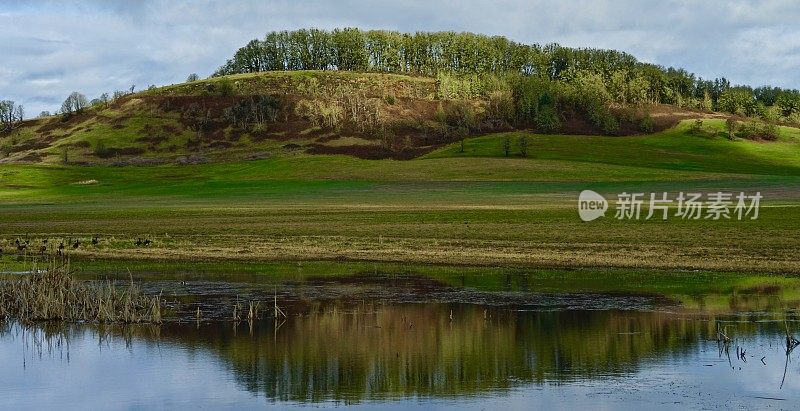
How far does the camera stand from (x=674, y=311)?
28016 mm

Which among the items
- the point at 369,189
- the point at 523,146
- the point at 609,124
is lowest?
the point at 369,189

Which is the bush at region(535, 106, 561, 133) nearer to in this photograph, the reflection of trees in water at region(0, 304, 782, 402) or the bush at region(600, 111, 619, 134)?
the bush at region(600, 111, 619, 134)

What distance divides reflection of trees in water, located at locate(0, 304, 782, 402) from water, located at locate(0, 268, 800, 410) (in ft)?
0.18

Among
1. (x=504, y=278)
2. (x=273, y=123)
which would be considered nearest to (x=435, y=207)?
(x=504, y=278)

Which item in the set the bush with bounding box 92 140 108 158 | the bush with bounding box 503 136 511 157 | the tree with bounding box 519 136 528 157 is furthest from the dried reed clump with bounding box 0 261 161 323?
the bush with bounding box 92 140 108 158

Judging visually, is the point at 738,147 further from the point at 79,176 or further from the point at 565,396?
the point at 565,396

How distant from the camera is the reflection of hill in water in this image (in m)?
19.9

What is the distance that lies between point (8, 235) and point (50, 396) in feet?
128

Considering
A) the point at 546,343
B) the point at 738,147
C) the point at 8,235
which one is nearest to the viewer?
the point at 546,343

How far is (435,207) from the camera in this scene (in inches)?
2798

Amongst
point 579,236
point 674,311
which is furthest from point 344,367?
point 579,236

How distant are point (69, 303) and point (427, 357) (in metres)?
11.9

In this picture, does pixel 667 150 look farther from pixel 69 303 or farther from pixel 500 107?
pixel 69 303

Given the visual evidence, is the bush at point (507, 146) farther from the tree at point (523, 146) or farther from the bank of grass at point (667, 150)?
the tree at point (523, 146)
